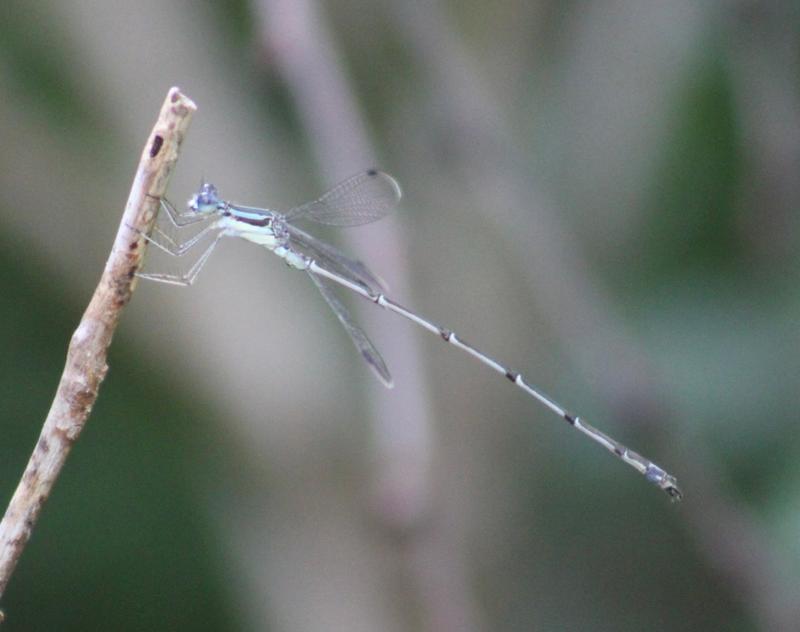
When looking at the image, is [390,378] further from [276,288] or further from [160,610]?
[160,610]

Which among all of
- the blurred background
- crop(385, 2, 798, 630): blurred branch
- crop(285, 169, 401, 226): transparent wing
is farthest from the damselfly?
the blurred background

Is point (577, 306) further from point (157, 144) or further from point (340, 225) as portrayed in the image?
point (157, 144)

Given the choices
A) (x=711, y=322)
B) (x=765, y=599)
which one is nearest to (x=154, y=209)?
(x=765, y=599)

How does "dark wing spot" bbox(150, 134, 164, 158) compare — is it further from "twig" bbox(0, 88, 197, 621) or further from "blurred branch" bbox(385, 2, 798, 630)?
"blurred branch" bbox(385, 2, 798, 630)

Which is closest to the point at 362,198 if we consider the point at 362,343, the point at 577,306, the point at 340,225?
the point at 340,225

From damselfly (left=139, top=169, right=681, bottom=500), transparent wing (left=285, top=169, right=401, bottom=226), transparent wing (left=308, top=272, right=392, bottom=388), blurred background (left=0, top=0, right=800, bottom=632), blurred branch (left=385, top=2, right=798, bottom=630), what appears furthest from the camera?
blurred background (left=0, top=0, right=800, bottom=632)

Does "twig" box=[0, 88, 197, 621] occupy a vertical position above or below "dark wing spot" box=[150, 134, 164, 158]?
below

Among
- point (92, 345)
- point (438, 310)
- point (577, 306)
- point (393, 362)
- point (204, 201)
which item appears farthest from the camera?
point (438, 310)

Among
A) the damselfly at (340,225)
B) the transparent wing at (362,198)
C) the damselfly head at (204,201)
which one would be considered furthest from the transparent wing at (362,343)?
the damselfly head at (204,201)
